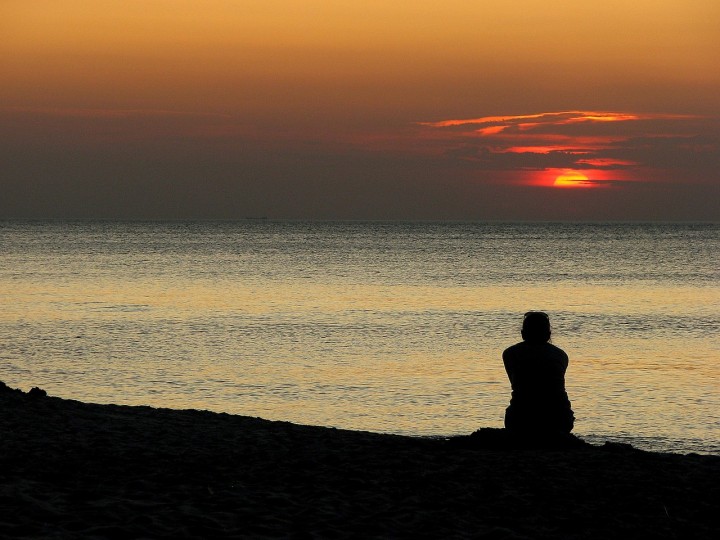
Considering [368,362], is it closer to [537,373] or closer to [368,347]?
[368,347]

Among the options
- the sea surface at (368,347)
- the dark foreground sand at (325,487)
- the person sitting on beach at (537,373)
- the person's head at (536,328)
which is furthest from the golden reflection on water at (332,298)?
the person's head at (536,328)

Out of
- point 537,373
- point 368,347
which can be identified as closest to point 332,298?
point 368,347

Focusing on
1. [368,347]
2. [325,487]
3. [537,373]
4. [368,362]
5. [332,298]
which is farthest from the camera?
[332,298]

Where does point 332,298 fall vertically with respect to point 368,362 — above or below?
above

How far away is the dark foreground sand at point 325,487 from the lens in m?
7.68

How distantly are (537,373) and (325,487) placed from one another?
2.83 metres

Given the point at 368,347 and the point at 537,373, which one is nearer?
the point at 537,373

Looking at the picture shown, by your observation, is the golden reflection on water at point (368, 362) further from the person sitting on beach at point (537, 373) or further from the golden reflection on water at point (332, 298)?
the person sitting on beach at point (537, 373)

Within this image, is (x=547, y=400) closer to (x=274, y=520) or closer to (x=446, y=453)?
(x=446, y=453)

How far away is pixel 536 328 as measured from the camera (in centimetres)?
1070

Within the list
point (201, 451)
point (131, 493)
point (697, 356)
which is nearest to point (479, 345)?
point (697, 356)

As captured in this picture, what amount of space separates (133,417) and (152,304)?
3620 cm

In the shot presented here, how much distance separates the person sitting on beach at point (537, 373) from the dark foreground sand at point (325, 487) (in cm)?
45

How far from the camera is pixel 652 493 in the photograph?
922 cm
